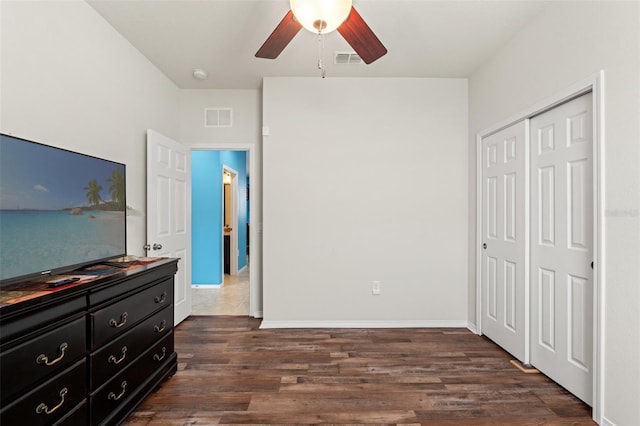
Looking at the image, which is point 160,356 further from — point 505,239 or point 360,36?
point 505,239

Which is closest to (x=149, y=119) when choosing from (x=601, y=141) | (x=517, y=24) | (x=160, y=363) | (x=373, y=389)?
(x=160, y=363)

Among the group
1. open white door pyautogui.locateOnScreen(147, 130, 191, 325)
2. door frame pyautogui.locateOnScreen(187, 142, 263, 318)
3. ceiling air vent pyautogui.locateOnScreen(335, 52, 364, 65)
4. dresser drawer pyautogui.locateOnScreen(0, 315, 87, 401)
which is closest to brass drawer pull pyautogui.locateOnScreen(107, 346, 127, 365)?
dresser drawer pyautogui.locateOnScreen(0, 315, 87, 401)

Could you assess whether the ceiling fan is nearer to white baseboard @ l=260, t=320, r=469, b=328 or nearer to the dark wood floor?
the dark wood floor

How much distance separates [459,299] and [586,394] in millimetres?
1463

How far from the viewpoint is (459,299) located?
3.39 metres

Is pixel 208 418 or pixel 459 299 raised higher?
pixel 459 299

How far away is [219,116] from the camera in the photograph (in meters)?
3.68

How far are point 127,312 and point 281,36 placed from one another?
1929 mm

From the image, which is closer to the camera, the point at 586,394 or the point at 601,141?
the point at 601,141

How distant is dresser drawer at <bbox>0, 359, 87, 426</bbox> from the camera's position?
116 centimetres

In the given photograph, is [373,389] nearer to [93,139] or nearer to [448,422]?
[448,422]

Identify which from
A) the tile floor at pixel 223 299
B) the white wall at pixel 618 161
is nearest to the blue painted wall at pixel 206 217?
the tile floor at pixel 223 299

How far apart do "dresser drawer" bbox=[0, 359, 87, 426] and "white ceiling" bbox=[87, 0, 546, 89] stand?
2368 millimetres

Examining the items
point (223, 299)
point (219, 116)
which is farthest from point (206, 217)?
point (219, 116)
